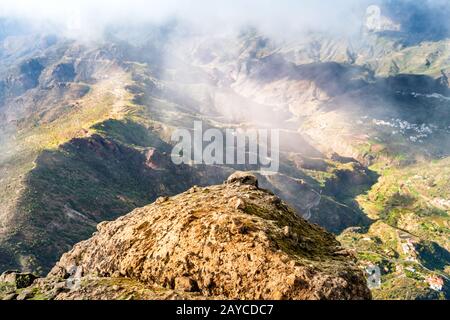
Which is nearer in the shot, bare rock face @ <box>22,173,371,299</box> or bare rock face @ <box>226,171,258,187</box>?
bare rock face @ <box>22,173,371,299</box>

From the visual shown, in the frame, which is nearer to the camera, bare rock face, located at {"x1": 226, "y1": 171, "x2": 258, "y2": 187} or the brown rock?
the brown rock

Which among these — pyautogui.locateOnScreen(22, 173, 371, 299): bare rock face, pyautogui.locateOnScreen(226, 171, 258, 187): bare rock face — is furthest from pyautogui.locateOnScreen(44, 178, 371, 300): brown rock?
pyautogui.locateOnScreen(226, 171, 258, 187): bare rock face

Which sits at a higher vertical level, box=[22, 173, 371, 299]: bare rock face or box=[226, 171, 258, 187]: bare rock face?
box=[22, 173, 371, 299]: bare rock face

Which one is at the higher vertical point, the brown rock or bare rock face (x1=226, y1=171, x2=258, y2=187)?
the brown rock

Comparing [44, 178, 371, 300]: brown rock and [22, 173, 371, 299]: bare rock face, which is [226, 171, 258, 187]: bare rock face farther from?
[44, 178, 371, 300]: brown rock

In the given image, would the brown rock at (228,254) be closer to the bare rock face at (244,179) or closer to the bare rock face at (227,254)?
the bare rock face at (227,254)

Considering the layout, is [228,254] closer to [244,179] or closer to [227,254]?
[227,254]

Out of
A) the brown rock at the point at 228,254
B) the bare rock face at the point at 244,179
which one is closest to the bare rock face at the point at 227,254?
the brown rock at the point at 228,254

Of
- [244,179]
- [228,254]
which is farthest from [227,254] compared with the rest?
[244,179]
